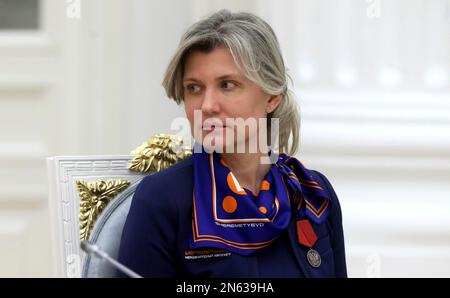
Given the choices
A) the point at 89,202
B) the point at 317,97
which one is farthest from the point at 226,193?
the point at 317,97

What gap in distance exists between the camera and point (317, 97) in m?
2.20

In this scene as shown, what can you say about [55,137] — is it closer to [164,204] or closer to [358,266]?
[358,266]

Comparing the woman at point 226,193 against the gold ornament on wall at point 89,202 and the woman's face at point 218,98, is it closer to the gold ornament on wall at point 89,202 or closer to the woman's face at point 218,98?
the woman's face at point 218,98

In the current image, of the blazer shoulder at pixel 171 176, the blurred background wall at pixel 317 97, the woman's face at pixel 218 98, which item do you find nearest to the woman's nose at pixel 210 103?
the woman's face at pixel 218 98

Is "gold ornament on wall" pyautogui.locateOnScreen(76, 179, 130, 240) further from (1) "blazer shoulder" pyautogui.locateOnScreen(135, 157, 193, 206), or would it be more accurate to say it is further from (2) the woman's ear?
(2) the woman's ear

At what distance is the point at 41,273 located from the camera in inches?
87.2

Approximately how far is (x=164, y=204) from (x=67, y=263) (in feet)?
0.85

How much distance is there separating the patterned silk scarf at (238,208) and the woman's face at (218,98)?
0.17 ft

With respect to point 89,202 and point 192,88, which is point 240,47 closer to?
point 192,88

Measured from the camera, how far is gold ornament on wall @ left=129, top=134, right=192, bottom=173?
141 cm

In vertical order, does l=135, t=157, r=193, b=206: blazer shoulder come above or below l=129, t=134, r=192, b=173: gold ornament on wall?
below

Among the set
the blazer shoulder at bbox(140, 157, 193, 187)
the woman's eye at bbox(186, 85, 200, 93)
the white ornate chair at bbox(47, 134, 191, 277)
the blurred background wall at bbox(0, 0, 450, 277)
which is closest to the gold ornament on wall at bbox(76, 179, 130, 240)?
the white ornate chair at bbox(47, 134, 191, 277)

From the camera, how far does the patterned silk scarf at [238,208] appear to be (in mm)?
1220
